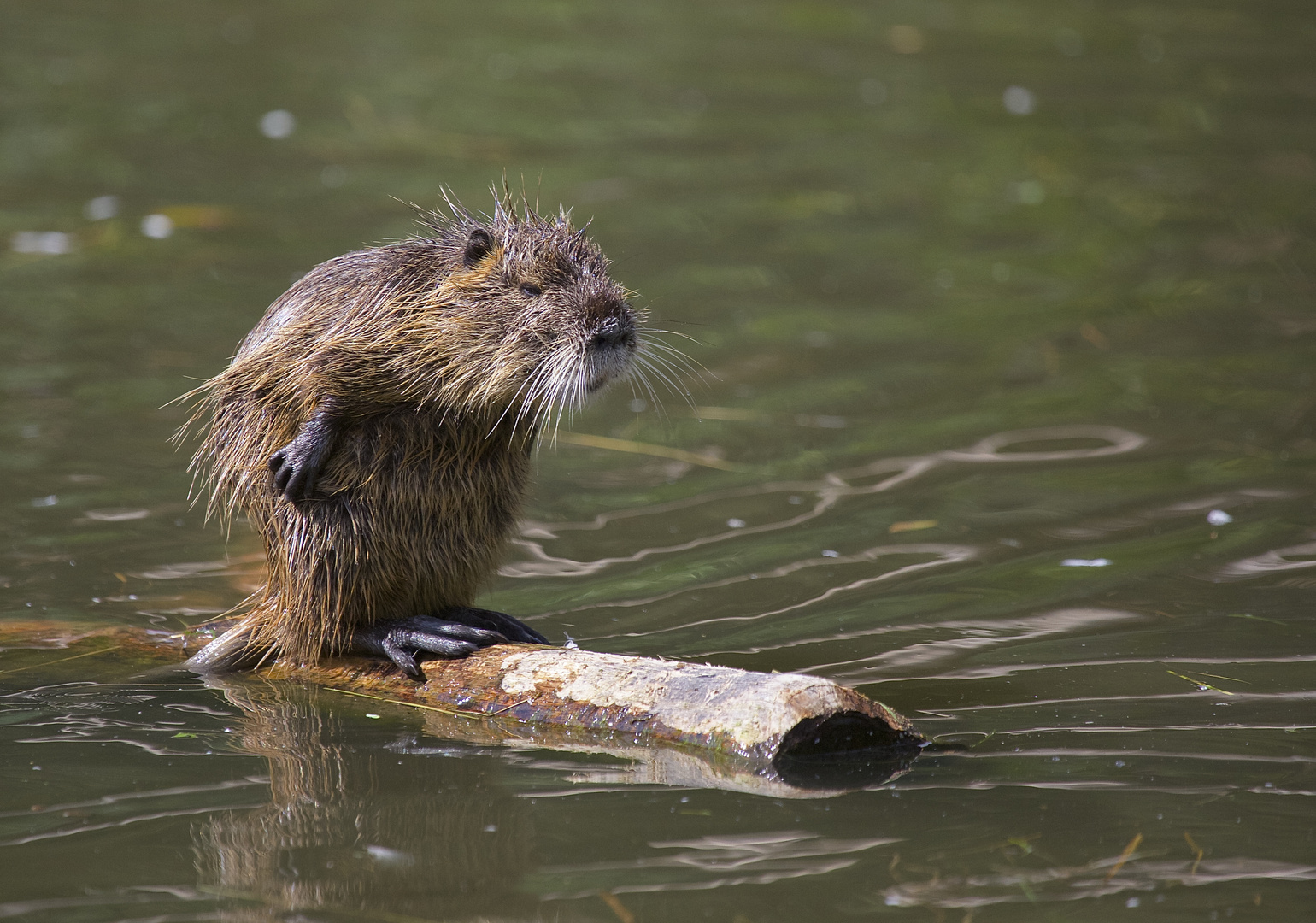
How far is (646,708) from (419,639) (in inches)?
27.5

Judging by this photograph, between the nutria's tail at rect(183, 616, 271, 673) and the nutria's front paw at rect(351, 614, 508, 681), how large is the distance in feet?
1.14

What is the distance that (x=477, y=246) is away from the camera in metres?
3.93

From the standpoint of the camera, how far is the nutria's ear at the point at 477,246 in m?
3.92

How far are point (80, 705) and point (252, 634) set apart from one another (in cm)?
47

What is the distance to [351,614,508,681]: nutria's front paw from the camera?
3.80 metres

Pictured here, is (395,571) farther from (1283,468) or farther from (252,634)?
(1283,468)

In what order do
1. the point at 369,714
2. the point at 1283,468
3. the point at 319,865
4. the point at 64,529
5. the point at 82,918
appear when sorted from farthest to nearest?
the point at 1283,468
the point at 64,529
the point at 369,714
the point at 319,865
the point at 82,918

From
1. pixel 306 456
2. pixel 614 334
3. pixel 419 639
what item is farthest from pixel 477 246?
pixel 419 639

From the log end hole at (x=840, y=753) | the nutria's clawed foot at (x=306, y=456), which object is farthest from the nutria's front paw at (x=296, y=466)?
the log end hole at (x=840, y=753)

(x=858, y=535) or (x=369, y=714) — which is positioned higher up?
(x=858, y=535)

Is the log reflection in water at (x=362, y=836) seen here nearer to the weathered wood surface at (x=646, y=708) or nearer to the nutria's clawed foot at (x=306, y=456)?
the weathered wood surface at (x=646, y=708)

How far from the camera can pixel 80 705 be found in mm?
3840

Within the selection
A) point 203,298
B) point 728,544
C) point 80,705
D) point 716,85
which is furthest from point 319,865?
point 716,85

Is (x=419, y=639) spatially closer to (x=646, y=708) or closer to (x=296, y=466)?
(x=296, y=466)
